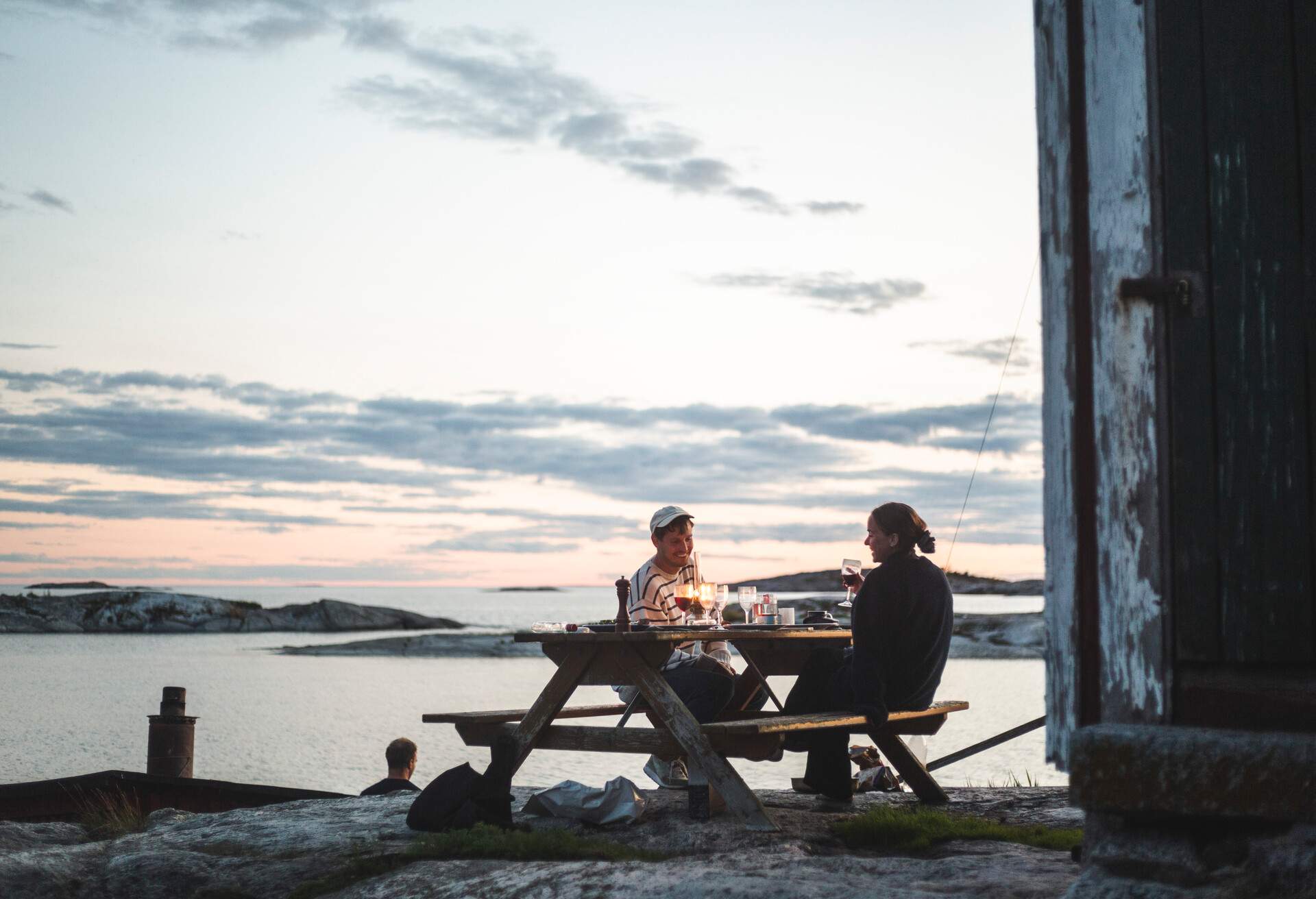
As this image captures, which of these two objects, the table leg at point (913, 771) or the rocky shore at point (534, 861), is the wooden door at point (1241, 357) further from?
the table leg at point (913, 771)

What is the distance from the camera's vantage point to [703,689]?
6.16 metres

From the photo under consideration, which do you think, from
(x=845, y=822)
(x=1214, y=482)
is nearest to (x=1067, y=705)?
(x=1214, y=482)

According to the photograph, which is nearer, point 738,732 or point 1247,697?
point 1247,697

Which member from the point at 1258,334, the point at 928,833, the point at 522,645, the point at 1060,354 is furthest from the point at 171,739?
the point at 522,645

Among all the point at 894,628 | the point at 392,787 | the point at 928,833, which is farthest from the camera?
the point at 392,787

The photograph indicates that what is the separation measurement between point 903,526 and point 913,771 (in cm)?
133

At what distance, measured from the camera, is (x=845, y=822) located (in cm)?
541

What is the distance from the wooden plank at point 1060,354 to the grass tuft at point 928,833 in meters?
1.58

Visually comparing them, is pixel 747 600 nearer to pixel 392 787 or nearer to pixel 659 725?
pixel 659 725

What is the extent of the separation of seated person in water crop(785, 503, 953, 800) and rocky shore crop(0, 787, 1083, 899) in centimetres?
53

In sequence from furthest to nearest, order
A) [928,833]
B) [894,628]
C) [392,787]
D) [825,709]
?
[392,787] < [825,709] < [894,628] < [928,833]

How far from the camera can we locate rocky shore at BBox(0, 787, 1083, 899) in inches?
164

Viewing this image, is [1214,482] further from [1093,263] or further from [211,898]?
[211,898]

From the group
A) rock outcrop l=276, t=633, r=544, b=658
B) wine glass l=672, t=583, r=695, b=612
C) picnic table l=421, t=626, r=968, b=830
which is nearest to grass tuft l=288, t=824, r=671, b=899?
picnic table l=421, t=626, r=968, b=830
